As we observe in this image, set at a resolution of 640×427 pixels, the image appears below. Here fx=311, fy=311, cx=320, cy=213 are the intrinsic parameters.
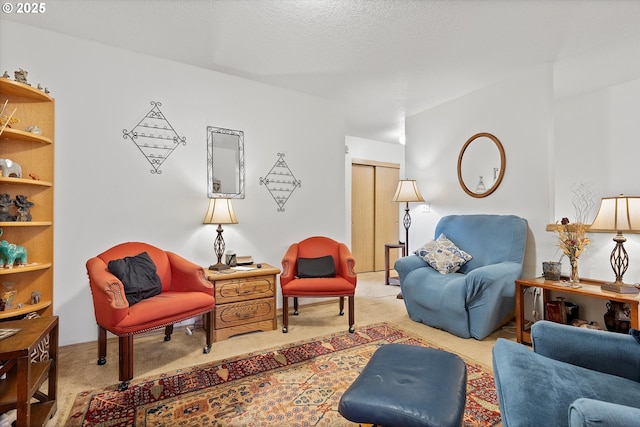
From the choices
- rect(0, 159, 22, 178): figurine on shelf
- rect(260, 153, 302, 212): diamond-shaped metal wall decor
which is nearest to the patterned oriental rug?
rect(0, 159, 22, 178): figurine on shelf

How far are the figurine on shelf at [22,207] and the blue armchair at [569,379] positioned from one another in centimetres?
313

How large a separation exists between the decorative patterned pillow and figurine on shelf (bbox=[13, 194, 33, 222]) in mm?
3501

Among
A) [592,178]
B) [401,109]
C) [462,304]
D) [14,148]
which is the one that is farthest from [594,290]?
[14,148]

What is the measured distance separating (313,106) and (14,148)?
9.31 feet

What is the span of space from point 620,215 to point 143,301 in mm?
3550

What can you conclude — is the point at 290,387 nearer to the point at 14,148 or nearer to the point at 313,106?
the point at 14,148

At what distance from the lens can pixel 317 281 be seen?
2.94 metres

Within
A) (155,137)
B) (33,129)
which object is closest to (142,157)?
(155,137)

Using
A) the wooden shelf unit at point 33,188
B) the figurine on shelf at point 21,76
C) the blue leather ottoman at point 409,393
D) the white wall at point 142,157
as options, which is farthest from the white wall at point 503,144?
the figurine on shelf at point 21,76

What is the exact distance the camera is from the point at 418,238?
4.59 metres

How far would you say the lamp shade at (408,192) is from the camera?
427 cm

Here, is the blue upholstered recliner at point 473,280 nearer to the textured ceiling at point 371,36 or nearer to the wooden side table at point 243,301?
the wooden side table at point 243,301

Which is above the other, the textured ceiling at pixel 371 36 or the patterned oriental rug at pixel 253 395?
the textured ceiling at pixel 371 36

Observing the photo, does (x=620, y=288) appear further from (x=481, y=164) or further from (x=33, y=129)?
(x=33, y=129)
